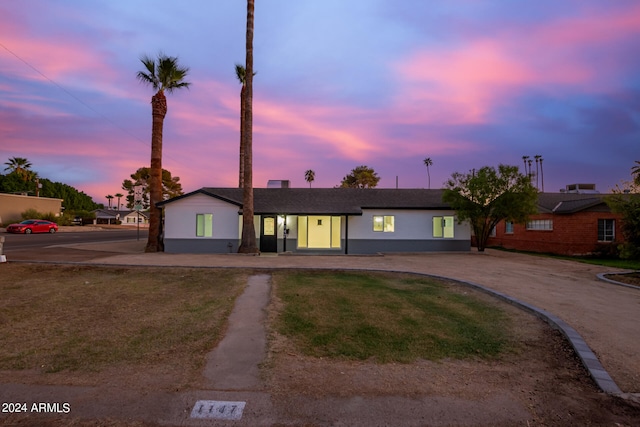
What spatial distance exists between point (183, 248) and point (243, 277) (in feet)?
34.7

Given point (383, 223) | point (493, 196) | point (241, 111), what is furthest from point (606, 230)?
point (241, 111)

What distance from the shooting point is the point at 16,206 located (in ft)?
144

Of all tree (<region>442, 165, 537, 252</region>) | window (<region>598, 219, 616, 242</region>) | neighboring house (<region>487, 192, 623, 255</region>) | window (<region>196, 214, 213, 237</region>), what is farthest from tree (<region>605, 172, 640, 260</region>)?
window (<region>196, 214, 213, 237</region>)

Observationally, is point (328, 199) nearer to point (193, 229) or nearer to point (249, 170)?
point (249, 170)

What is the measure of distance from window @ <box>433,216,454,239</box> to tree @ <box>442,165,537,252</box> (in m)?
1.15

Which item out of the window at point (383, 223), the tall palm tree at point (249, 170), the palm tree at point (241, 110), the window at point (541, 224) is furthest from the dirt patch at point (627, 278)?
the palm tree at point (241, 110)

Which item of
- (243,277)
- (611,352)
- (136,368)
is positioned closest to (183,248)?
(243,277)

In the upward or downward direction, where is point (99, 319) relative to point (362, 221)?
downward

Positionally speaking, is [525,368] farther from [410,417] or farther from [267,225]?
[267,225]

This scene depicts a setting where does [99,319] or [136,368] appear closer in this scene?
[136,368]

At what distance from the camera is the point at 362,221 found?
21141 millimetres

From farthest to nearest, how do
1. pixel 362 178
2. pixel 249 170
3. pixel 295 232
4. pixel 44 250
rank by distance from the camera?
pixel 362 178, pixel 295 232, pixel 44 250, pixel 249 170

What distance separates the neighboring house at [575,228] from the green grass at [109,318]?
21.6 metres

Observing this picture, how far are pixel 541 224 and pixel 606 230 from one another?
11.9ft
